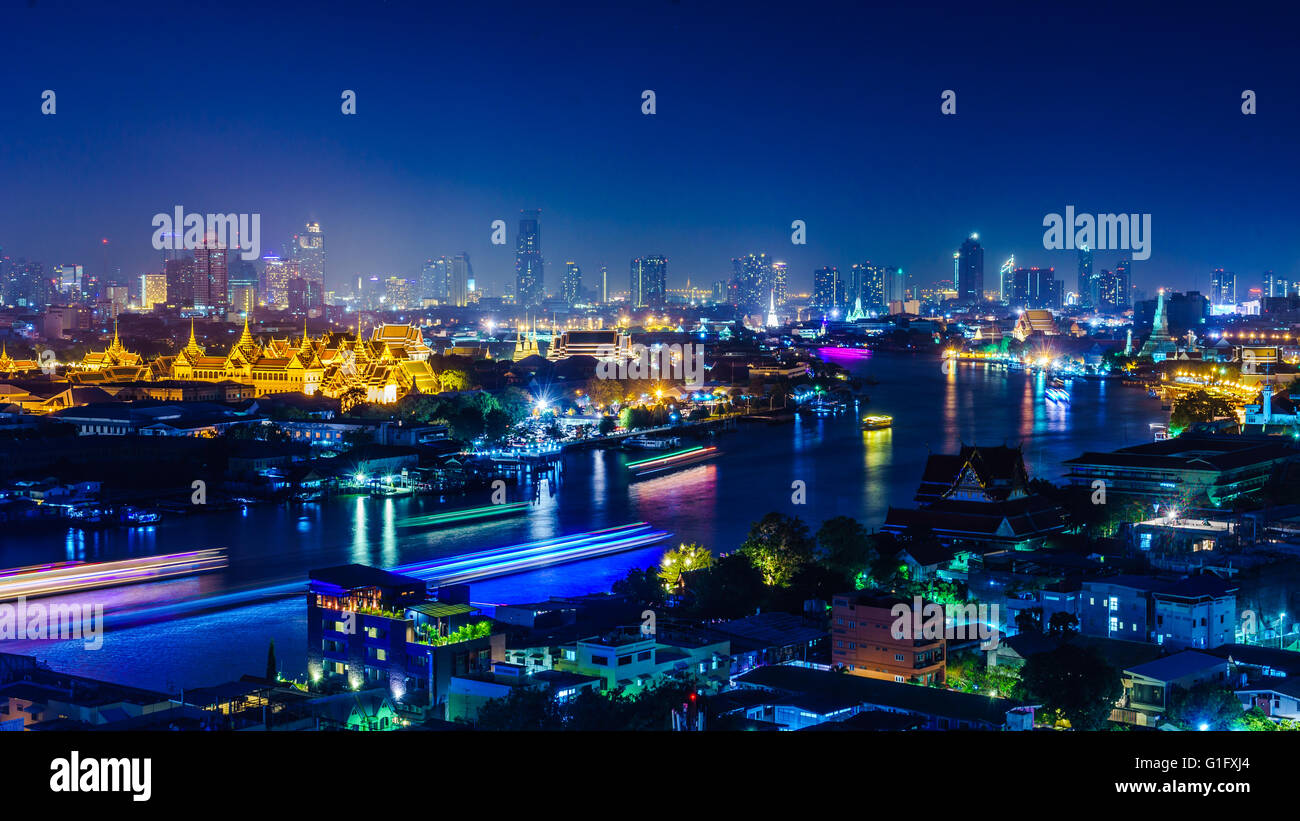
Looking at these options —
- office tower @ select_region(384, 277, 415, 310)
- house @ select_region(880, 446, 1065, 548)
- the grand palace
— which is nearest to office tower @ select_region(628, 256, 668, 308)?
office tower @ select_region(384, 277, 415, 310)

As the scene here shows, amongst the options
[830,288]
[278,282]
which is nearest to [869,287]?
[830,288]

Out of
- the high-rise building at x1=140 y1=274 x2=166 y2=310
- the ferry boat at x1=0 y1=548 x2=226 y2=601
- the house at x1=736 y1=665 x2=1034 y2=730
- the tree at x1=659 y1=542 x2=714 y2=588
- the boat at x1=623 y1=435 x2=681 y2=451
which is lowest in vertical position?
the ferry boat at x1=0 y1=548 x2=226 y2=601

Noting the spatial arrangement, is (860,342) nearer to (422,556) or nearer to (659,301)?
(659,301)

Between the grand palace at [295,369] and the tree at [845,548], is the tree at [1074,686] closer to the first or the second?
the tree at [845,548]

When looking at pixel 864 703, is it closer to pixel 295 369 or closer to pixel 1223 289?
pixel 295 369

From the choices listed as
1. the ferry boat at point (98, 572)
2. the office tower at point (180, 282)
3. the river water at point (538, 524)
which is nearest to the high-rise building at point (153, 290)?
the office tower at point (180, 282)

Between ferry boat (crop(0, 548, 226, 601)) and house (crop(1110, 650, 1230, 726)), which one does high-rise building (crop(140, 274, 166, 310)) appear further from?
house (crop(1110, 650, 1230, 726))
